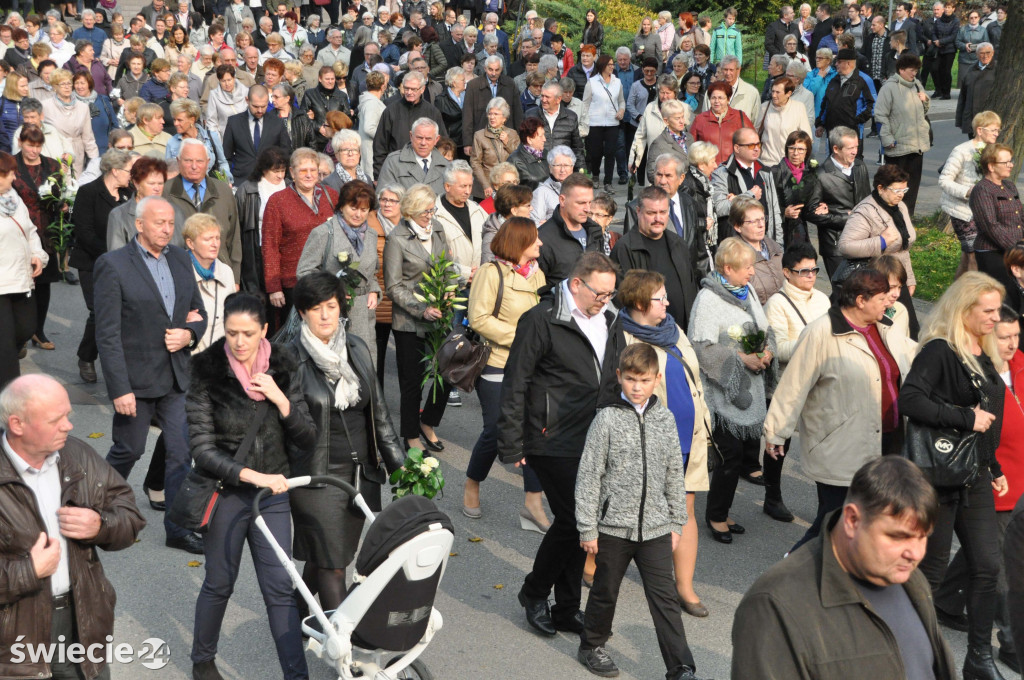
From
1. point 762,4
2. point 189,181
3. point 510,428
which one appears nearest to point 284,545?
point 510,428

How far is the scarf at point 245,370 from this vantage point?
5504 millimetres

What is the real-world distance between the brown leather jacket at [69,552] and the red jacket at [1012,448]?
14.4 feet

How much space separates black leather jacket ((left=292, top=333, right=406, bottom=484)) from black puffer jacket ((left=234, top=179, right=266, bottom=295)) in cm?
427

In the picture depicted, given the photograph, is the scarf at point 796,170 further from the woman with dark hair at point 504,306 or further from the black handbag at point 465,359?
the black handbag at point 465,359

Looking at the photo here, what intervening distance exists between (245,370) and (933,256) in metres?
11.1

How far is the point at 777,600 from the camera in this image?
134 inches

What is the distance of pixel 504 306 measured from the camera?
7793 mm

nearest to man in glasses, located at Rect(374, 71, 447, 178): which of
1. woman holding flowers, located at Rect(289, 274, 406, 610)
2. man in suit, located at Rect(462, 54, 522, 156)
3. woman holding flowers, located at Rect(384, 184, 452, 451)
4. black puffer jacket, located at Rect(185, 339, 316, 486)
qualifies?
man in suit, located at Rect(462, 54, 522, 156)

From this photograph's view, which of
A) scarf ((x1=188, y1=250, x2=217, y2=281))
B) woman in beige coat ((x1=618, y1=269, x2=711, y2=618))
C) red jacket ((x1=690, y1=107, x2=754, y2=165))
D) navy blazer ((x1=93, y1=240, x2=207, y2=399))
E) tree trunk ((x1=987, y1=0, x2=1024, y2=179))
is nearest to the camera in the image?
woman in beige coat ((x1=618, y1=269, x2=711, y2=618))

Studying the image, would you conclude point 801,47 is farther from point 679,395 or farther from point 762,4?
point 679,395

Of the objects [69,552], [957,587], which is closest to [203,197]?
[69,552]

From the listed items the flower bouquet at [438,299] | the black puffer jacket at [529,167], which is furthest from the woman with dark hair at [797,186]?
the flower bouquet at [438,299]

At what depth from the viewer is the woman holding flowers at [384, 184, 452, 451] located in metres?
8.89

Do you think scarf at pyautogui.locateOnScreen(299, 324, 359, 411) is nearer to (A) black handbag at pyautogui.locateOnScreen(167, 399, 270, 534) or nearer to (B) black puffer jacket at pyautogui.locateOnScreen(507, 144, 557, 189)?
(A) black handbag at pyautogui.locateOnScreen(167, 399, 270, 534)
